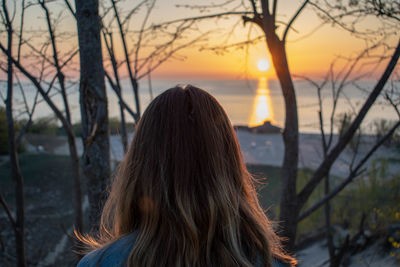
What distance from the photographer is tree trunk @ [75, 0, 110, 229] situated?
2.82 m

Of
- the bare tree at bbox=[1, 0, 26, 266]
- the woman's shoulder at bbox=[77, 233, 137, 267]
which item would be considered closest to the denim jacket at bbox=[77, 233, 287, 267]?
the woman's shoulder at bbox=[77, 233, 137, 267]

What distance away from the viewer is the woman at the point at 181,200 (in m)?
1.31

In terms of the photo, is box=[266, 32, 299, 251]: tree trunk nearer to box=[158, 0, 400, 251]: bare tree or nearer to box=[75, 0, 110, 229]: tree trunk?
box=[158, 0, 400, 251]: bare tree

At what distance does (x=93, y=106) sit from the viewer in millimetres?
2963

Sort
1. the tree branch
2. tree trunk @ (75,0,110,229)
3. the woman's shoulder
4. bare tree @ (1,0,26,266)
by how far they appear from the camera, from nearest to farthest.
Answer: the woman's shoulder < tree trunk @ (75,0,110,229) < the tree branch < bare tree @ (1,0,26,266)

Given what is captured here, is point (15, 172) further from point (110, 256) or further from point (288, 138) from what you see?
point (110, 256)

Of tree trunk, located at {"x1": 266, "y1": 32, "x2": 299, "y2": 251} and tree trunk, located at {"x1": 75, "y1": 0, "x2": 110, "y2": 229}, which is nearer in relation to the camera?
tree trunk, located at {"x1": 75, "y1": 0, "x2": 110, "y2": 229}

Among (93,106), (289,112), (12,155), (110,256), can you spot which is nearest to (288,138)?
(289,112)

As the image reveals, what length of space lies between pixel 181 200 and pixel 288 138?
8.14ft

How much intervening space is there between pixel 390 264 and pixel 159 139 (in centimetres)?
519

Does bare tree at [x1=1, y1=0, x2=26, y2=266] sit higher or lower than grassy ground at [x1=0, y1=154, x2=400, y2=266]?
higher

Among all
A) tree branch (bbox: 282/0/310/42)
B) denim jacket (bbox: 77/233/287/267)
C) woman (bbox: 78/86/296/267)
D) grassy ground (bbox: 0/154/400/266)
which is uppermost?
tree branch (bbox: 282/0/310/42)

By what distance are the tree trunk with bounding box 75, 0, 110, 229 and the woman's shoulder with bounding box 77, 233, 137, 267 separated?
1720 millimetres

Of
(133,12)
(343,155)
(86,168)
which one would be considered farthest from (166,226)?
(343,155)
